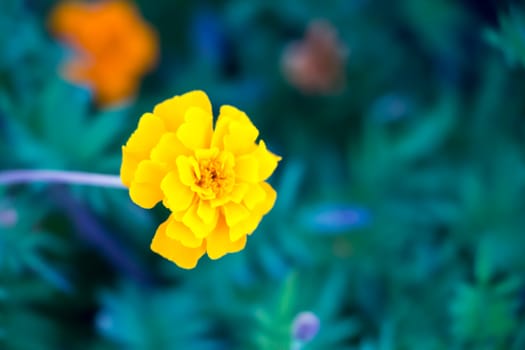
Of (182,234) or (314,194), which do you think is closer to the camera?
(182,234)

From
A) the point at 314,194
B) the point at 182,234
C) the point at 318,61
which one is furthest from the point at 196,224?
the point at 318,61

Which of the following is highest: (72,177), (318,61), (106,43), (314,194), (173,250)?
(106,43)

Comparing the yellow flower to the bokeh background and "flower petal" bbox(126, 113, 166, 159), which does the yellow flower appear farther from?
the bokeh background

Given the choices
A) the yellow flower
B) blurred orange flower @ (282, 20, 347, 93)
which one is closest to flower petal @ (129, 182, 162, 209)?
the yellow flower

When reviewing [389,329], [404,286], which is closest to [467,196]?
[404,286]

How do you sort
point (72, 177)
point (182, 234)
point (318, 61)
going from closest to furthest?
point (182, 234) → point (72, 177) → point (318, 61)

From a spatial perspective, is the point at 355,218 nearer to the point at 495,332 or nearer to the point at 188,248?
the point at 495,332

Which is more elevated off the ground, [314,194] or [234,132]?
[314,194]

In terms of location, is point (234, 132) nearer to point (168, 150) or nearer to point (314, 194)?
point (168, 150)
